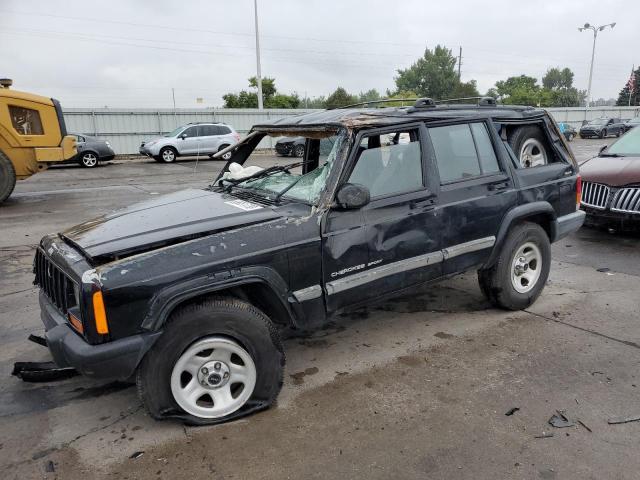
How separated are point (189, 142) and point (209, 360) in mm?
20040

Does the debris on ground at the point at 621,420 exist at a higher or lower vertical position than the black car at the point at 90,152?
lower

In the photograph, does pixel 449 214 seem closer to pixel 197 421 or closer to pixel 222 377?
pixel 222 377

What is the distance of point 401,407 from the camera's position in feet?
10.2

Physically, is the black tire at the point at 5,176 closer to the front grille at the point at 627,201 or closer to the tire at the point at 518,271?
the tire at the point at 518,271

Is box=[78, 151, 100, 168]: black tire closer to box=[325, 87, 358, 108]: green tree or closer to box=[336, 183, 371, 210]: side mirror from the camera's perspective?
box=[336, 183, 371, 210]: side mirror

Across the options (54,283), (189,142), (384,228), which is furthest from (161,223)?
(189,142)

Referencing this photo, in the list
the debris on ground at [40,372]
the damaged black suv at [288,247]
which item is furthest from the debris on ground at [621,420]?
the debris on ground at [40,372]

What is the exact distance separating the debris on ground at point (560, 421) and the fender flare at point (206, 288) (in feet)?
5.66

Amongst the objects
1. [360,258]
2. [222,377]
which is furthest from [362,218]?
[222,377]

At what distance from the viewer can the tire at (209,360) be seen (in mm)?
2729

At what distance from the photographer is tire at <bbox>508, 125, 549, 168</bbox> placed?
177 inches

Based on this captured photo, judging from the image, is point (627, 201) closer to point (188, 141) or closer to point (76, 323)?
point (76, 323)

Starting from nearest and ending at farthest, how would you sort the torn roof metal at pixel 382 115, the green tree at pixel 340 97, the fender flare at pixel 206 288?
the fender flare at pixel 206 288 → the torn roof metal at pixel 382 115 → the green tree at pixel 340 97

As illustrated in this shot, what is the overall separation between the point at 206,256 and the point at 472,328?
2.52 metres
